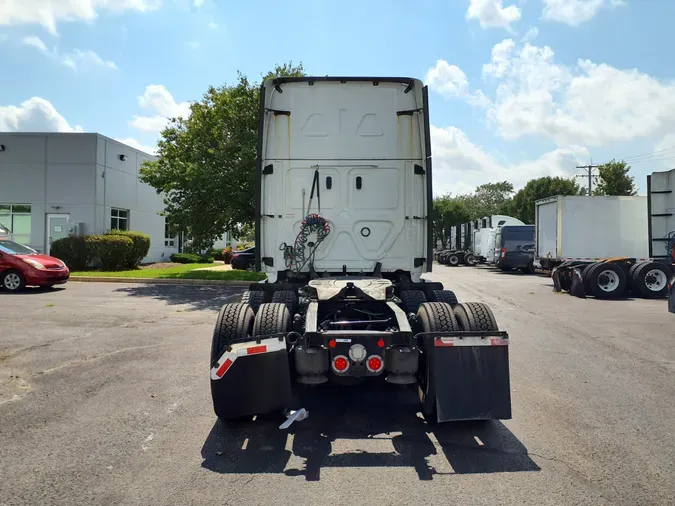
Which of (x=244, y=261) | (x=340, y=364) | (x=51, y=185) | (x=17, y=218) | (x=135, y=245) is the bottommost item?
(x=340, y=364)

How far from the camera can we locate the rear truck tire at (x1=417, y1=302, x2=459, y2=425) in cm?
462

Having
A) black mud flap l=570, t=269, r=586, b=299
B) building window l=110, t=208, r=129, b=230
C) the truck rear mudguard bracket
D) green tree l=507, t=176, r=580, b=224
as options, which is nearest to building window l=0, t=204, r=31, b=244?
building window l=110, t=208, r=129, b=230

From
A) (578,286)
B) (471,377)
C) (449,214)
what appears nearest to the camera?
(471,377)

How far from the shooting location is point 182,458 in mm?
4164

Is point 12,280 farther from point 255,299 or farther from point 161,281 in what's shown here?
point 255,299

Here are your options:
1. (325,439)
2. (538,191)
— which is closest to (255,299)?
(325,439)

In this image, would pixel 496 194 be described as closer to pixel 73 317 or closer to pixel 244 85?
pixel 244 85

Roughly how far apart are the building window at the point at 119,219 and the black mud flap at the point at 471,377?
24.8 metres

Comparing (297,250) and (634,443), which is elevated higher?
(297,250)

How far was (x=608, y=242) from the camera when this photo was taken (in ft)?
62.8

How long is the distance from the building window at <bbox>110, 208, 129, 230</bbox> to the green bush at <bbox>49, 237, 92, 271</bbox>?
366 centimetres

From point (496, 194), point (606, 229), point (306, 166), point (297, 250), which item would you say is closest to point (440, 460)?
point (297, 250)

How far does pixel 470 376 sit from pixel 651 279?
15228 mm

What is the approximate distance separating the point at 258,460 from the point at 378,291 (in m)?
2.12
